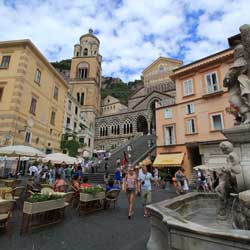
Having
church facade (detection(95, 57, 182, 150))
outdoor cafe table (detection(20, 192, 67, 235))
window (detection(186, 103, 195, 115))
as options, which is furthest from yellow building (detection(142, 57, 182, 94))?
outdoor cafe table (detection(20, 192, 67, 235))

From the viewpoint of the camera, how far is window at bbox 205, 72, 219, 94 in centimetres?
1692

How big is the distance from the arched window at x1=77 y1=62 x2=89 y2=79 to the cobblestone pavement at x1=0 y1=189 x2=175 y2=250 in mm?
47740

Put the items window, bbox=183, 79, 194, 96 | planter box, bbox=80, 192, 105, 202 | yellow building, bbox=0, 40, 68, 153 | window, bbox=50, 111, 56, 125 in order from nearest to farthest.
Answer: planter box, bbox=80, 192, 105, 202 < yellow building, bbox=0, 40, 68, 153 < window, bbox=183, 79, 194, 96 < window, bbox=50, 111, 56, 125

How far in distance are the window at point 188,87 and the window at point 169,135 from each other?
4.08 m

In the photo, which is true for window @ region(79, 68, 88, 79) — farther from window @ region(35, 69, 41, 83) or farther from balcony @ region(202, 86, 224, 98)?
balcony @ region(202, 86, 224, 98)

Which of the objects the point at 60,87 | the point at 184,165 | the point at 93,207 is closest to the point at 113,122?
the point at 60,87

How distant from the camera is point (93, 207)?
6.70 m

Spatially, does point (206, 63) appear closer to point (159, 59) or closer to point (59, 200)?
point (59, 200)

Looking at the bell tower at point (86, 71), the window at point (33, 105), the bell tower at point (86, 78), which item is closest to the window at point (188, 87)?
the window at point (33, 105)

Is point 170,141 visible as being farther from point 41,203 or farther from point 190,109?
point 41,203

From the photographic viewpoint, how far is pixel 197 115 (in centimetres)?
1745

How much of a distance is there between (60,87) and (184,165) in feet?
58.9

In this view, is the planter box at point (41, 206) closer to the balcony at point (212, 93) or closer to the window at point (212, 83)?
the balcony at point (212, 93)

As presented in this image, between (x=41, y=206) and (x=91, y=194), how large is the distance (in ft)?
6.67
